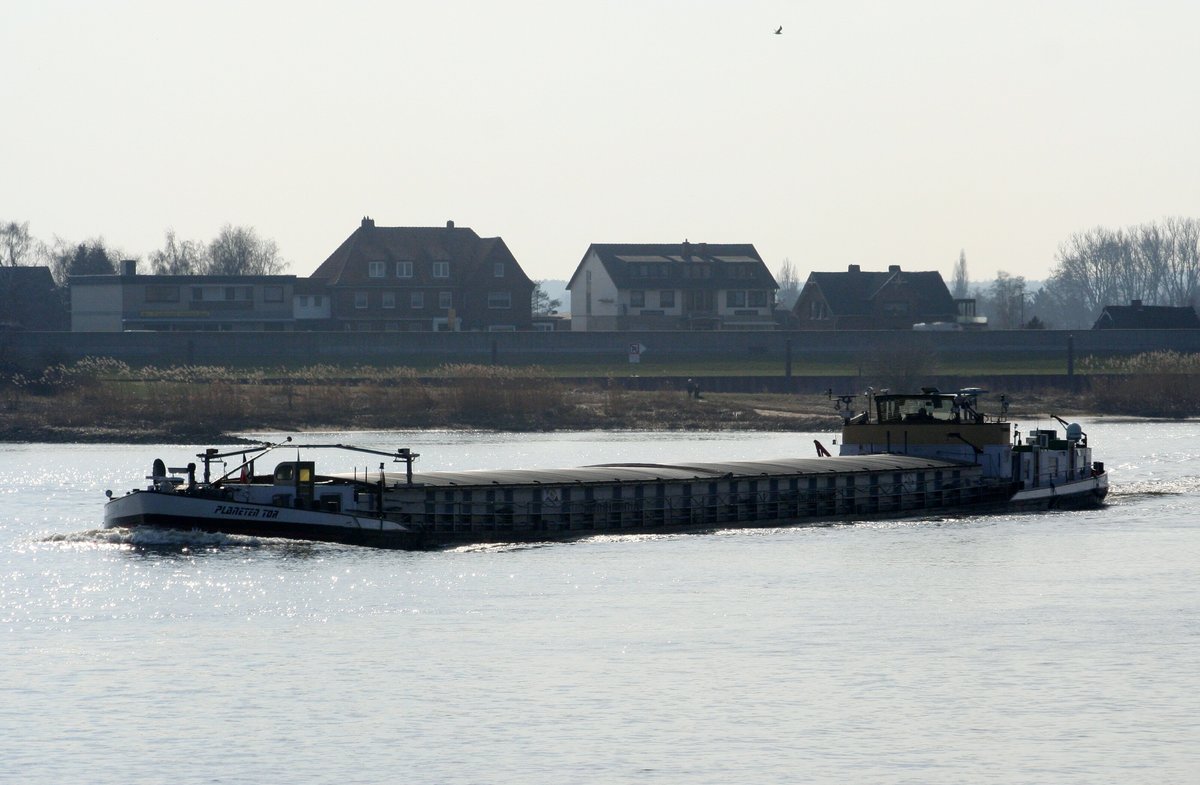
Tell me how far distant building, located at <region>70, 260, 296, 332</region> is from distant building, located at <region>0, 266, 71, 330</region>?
44.4ft

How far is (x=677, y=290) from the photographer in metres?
180

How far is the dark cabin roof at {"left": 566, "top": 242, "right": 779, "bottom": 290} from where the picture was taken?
18062 cm

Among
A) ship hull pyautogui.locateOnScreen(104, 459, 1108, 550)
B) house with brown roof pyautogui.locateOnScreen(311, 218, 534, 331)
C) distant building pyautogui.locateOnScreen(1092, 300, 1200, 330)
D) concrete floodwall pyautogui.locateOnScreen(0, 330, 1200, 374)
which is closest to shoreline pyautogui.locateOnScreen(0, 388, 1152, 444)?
concrete floodwall pyautogui.locateOnScreen(0, 330, 1200, 374)

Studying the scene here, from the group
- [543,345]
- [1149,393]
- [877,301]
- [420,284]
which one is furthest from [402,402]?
[877,301]

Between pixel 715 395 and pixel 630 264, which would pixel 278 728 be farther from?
pixel 630 264

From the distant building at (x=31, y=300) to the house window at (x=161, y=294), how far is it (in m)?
20.6

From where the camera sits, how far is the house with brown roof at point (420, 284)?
170000 millimetres

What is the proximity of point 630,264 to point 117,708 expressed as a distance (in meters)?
152

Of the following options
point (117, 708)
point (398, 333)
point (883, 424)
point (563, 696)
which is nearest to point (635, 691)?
point (563, 696)

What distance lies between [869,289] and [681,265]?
20.4 m

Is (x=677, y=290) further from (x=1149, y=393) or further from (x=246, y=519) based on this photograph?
(x=246, y=519)

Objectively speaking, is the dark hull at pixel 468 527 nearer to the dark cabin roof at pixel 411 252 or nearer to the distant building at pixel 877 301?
the dark cabin roof at pixel 411 252

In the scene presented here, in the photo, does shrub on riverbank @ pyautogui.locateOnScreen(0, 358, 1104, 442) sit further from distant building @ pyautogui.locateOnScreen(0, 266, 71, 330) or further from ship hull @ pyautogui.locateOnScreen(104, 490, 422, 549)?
distant building @ pyautogui.locateOnScreen(0, 266, 71, 330)

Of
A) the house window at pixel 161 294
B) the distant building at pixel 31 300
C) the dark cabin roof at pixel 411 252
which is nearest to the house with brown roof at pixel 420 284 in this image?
the dark cabin roof at pixel 411 252
